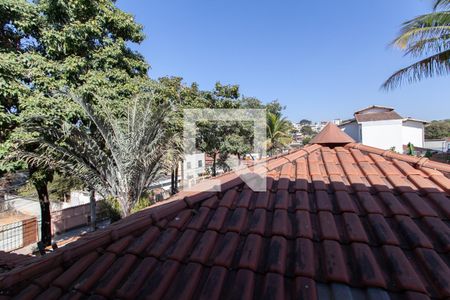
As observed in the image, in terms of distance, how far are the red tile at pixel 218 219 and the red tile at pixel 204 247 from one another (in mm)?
81

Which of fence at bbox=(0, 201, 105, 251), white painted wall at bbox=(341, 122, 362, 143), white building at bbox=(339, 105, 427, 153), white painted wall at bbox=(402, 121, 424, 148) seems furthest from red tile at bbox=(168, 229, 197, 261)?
white painted wall at bbox=(402, 121, 424, 148)

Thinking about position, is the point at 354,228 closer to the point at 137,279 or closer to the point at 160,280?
the point at 160,280

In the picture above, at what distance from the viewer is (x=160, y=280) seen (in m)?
1.73

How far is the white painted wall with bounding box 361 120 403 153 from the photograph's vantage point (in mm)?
22922

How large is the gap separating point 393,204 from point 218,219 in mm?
1658

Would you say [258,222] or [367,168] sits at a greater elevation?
[367,168]

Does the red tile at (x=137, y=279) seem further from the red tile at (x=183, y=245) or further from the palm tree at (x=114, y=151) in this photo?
the palm tree at (x=114, y=151)

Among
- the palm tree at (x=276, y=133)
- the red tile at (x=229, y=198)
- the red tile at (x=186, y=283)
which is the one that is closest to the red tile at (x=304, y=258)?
the red tile at (x=186, y=283)

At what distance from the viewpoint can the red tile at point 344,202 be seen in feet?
7.40

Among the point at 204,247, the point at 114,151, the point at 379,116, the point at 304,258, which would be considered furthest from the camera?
the point at 379,116

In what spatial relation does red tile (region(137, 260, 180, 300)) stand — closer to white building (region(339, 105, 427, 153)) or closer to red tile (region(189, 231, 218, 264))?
red tile (region(189, 231, 218, 264))

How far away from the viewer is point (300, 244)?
6.21 feet

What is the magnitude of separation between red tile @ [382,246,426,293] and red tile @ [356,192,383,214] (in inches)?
18.8

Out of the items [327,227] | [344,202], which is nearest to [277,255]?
[327,227]
